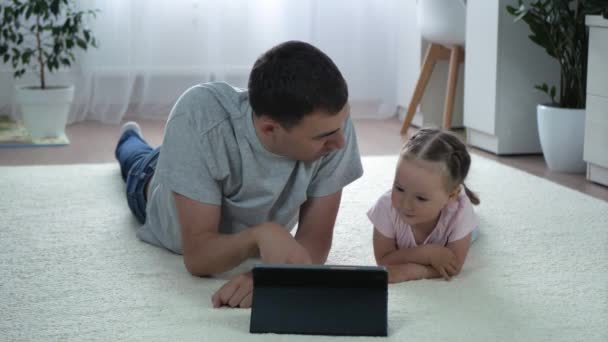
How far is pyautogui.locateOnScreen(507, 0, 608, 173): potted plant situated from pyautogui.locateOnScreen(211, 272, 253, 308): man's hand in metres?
1.69

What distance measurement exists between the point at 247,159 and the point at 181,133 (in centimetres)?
13

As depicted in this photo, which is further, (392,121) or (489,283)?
(392,121)

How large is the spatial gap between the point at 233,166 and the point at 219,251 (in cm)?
17

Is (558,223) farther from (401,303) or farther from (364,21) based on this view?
(364,21)

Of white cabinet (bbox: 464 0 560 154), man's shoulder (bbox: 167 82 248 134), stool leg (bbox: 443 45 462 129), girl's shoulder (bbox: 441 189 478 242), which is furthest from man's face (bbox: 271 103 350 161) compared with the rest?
stool leg (bbox: 443 45 462 129)

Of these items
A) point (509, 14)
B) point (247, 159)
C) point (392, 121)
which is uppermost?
point (509, 14)

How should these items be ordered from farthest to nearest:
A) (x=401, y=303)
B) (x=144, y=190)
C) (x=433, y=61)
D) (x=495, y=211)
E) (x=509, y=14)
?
(x=433, y=61) → (x=509, y=14) → (x=495, y=211) → (x=144, y=190) → (x=401, y=303)

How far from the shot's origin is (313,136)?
1385 mm

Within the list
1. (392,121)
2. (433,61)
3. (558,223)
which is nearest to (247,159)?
(558,223)

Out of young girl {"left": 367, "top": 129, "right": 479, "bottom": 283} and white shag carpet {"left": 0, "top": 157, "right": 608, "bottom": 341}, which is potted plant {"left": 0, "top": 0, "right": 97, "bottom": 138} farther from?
young girl {"left": 367, "top": 129, "right": 479, "bottom": 283}

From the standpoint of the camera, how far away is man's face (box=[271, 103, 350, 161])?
1.37 meters

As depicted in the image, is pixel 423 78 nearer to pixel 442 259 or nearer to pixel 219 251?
pixel 442 259

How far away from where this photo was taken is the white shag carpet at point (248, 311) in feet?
4.36

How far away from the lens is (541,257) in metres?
1.75
